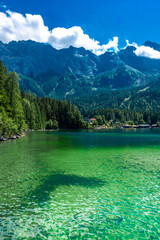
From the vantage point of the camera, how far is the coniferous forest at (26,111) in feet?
190

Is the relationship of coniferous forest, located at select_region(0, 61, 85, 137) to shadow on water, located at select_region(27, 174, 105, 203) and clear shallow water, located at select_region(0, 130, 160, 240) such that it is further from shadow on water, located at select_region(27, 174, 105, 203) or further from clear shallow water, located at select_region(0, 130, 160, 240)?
clear shallow water, located at select_region(0, 130, 160, 240)

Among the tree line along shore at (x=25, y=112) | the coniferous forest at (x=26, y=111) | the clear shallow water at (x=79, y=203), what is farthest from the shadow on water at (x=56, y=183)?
the coniferous forest at (x=26, y=111)

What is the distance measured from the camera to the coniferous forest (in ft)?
190

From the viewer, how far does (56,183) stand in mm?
17875

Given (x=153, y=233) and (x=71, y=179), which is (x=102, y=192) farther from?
(x=153, y=233)

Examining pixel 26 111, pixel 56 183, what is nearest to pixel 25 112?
pixel 26 111

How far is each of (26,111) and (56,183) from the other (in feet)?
324

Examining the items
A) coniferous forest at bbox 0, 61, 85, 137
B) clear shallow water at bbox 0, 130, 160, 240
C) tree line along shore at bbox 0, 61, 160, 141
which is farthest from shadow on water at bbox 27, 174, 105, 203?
coniferous forest at bbox 0, 61, 85, 137

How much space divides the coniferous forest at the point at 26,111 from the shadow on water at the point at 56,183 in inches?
1387

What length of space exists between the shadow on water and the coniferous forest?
116 feet

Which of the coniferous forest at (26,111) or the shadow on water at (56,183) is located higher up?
the coniferous forest at (26,111)

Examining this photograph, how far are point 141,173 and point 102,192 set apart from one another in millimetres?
7907

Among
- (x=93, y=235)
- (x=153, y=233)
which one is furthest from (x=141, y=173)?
(x=93, y=235)

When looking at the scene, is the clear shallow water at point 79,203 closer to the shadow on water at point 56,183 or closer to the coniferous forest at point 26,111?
the shadow on water at point 56,183
